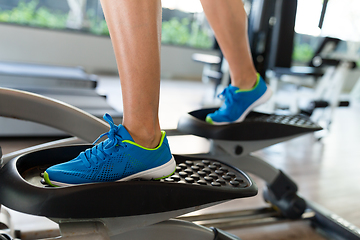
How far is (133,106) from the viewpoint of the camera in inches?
25.7

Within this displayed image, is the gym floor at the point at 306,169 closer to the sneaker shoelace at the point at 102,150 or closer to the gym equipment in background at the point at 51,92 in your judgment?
the gym equipment in background at the point at 51,92

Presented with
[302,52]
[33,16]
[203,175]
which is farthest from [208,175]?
[302,52]

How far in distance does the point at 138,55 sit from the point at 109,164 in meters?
0.23

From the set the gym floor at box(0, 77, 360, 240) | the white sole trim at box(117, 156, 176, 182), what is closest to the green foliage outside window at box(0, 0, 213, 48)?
the gym floor at box(0, 77, 360, 240)

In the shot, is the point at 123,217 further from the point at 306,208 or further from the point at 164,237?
the point at 306,208

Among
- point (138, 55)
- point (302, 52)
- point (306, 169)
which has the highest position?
point (302, 52)

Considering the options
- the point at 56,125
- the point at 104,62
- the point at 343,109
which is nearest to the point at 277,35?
the point at 56,125

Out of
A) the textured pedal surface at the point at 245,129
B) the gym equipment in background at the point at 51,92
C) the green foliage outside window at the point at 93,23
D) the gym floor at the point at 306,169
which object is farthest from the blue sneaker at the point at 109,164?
the green foliage outside window at the point at 93,23

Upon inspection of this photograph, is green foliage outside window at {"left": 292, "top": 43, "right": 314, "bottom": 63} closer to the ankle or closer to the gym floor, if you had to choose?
the gym floor

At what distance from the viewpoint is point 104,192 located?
0.59 meters

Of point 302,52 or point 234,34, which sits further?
point 302,52

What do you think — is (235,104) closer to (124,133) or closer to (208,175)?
(208,175)

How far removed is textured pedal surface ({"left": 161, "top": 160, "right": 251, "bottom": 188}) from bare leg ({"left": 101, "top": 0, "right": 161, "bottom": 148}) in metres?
0.13

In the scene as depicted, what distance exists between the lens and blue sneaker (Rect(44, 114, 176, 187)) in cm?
64
